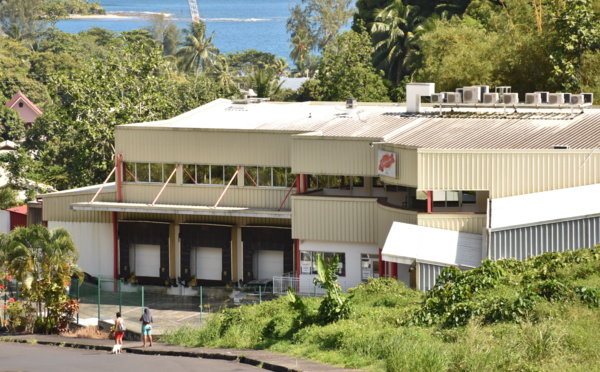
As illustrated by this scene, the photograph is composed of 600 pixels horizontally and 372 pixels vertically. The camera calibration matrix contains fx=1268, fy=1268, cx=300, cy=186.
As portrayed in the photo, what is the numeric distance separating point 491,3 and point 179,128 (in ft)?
139

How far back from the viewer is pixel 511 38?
66625 millimetres

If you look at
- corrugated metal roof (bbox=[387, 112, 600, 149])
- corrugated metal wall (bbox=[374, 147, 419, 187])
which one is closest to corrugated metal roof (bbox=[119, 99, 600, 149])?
corrugated metal roof (bbox=[387, 112, 600, 149])

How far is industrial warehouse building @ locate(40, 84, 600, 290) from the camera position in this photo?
43.5 meters

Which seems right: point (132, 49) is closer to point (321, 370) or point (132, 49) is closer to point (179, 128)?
point (179, 128)

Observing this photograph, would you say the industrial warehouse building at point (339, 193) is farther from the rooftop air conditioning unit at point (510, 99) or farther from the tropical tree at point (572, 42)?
the tropical tree at point (572, 42)

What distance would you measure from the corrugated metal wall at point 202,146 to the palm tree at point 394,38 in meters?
45.5

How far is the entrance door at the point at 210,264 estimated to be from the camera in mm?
52312

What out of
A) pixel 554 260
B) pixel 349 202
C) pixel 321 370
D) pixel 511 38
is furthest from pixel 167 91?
pixel 321 370

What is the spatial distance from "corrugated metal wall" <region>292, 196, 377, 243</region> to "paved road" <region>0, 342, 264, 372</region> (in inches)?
433

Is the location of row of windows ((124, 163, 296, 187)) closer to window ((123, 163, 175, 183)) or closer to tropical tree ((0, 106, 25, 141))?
window ((123, 163, 175, 183))

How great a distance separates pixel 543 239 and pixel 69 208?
22.1 meters

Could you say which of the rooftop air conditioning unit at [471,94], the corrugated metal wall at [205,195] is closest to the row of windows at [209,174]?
the corrugated metal wall at [205,195]

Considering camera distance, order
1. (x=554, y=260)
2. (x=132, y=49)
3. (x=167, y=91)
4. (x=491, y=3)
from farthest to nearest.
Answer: (x=491, y=3) < (x=167, y=91) < (x=132, y=49) < (x=554, y=260)

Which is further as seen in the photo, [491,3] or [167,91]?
[491,3]
